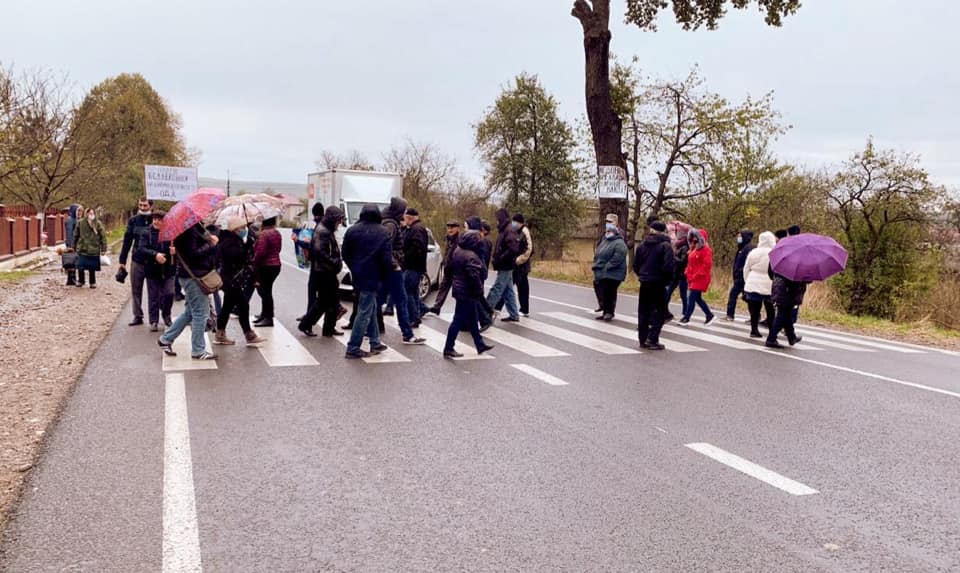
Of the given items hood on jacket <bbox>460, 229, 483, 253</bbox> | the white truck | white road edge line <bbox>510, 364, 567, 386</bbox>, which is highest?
the white truck

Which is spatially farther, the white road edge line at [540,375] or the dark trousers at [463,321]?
the dark trousers at [463,321]

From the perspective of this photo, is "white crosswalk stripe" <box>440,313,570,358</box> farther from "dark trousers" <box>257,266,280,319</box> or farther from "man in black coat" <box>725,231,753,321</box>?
"man in black coat" <box>725,231,753,321</box>

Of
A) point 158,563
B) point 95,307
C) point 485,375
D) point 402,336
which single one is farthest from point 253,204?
point 158,563

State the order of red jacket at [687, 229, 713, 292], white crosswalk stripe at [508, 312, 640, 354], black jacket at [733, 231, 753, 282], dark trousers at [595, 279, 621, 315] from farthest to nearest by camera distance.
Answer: black jacket at [733, 231, 753, 282] → dark trousers at [595, 279, 621, 315] → red jacket at [687, 229, 713, 292] → white crosswalk stripe at [508, 312, 640, 354]

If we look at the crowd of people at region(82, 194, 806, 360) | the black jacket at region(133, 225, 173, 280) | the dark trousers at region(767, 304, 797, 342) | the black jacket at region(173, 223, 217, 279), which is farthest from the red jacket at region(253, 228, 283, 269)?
the dark trousers at region(767, 304, 797, 342)

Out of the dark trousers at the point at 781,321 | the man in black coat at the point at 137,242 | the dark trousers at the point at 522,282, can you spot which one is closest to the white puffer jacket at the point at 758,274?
the dark trousers at the point at 781,321

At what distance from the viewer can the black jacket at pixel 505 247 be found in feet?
41.1

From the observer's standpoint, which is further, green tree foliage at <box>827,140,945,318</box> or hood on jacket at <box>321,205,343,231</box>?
green tree foliage at <box>827,140,945,318</box>

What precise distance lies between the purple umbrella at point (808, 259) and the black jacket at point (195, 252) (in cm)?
734

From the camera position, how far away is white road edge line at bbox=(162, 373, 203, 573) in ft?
11.8

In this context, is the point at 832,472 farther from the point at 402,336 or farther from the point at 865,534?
the point at 402,336

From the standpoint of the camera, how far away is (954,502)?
183 inches

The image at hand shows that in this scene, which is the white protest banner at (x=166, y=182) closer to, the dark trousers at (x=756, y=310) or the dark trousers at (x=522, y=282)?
the dark trousers at (x=522, y=282)

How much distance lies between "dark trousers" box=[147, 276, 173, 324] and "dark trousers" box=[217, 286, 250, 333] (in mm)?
1428
